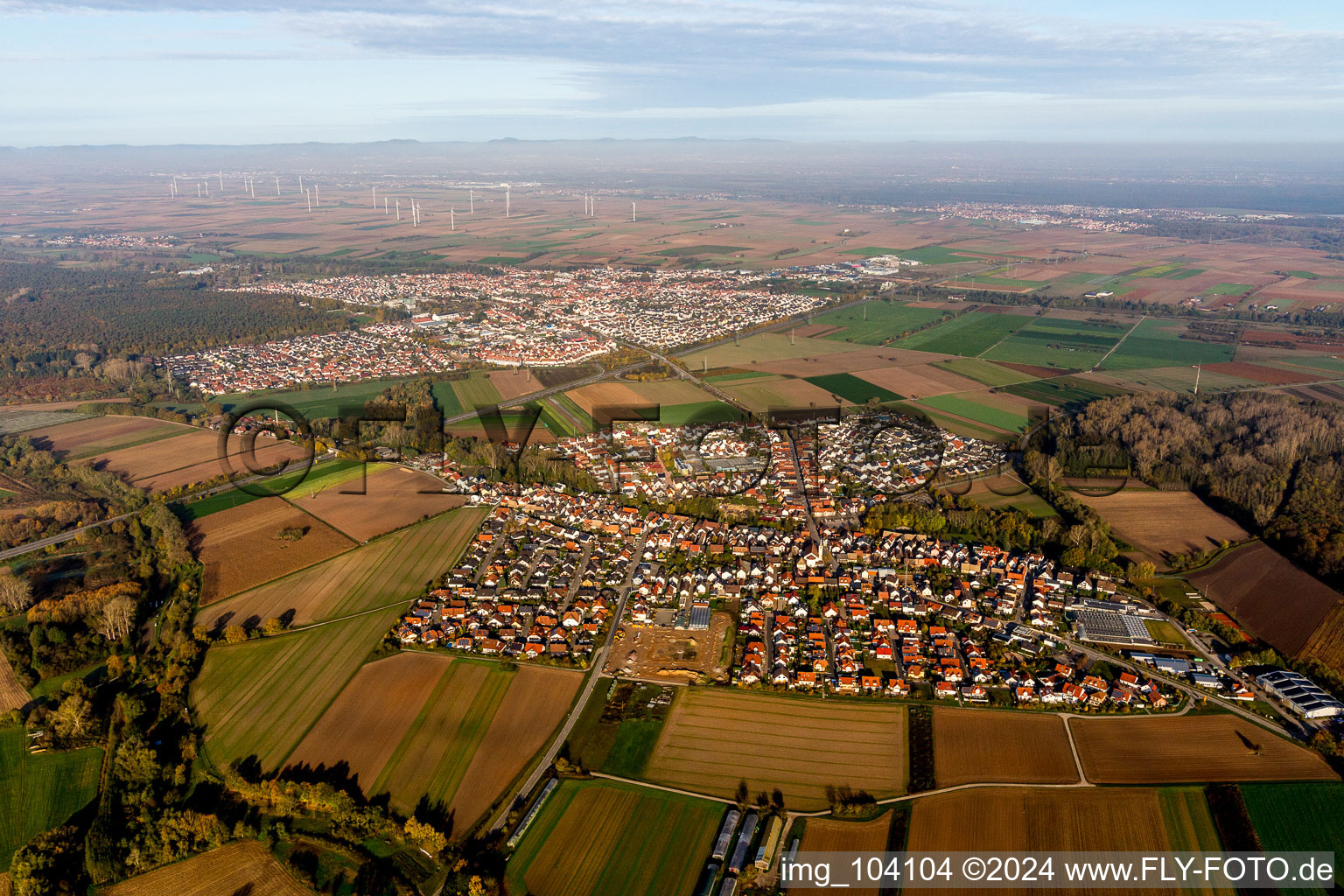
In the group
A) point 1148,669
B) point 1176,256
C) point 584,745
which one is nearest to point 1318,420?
point 1148,669

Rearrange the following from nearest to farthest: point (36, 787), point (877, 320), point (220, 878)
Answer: point (220, 878) → point (36, 787) → point (877, 320)

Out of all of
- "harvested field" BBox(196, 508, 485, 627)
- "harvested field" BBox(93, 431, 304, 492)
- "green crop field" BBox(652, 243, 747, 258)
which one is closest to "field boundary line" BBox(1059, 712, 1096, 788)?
"harvested field" BBox(196, 508, 485, 627)

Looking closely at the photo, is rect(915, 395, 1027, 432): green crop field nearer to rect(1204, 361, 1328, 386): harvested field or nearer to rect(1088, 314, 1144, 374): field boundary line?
rect(1088, 314, 1144, 374): field boundary line

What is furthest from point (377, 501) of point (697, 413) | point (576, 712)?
point (697, 413)

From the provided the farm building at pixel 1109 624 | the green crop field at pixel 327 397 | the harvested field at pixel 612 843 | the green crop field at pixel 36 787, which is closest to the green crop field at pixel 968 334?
the farm building at pixel 1109 624

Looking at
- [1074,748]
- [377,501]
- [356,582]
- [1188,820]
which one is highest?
[377,501]

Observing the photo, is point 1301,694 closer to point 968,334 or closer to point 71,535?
point 71,535

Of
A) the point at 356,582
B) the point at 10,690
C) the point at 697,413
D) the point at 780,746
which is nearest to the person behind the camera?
the point at 780,746
